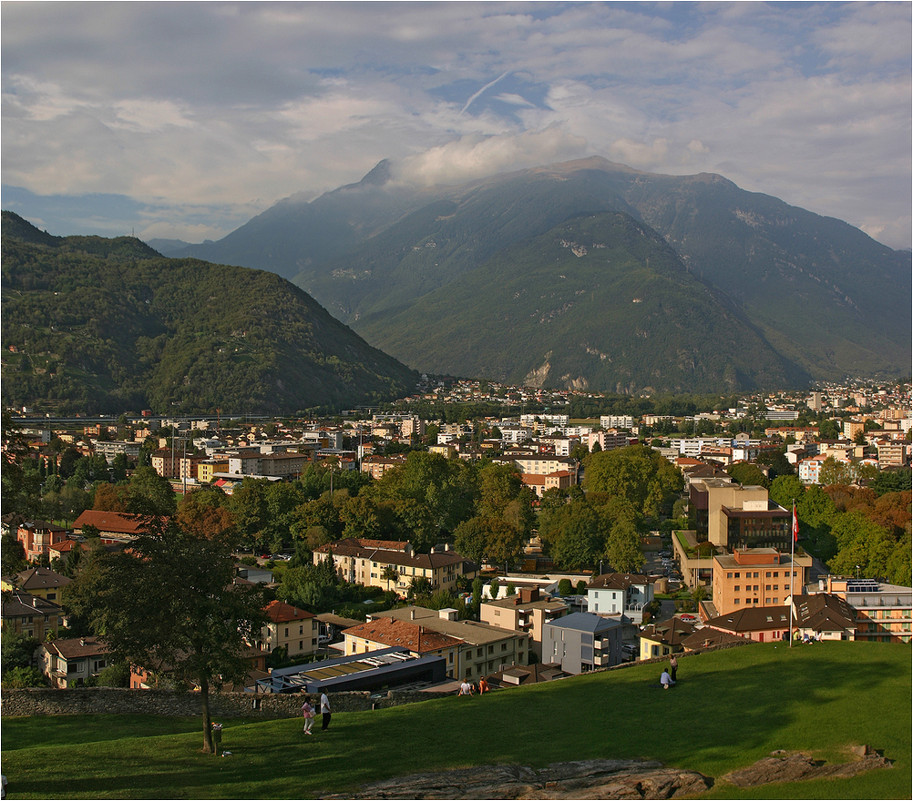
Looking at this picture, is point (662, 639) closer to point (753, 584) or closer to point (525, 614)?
point (525, 614)

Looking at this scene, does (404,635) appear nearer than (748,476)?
Yes

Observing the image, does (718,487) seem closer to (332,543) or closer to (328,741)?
(332,543)

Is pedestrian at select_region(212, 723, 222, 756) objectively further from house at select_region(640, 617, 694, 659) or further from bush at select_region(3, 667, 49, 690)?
house at select_region(640, 617, 694, 659)

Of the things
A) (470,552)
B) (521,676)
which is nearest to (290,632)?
(521,676)

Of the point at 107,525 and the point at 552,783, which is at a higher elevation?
the point at 552,783

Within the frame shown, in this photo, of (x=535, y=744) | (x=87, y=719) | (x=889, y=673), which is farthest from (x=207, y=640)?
(x=889, y=673)

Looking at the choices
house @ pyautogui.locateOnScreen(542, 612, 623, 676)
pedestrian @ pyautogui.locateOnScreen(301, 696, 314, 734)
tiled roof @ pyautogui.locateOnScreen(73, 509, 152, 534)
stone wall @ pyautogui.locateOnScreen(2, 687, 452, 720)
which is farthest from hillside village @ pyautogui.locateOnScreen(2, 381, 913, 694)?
pedestrian @ pyautogui.locateOnScreen(301, 696, 314, 734)
